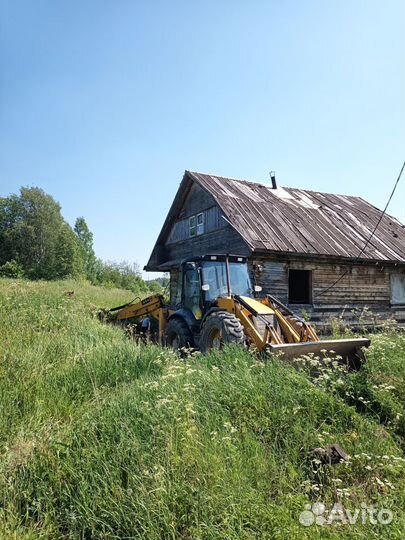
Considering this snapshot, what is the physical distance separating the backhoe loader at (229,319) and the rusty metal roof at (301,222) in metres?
4.22

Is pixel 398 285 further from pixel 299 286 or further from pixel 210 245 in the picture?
pixel 210 245

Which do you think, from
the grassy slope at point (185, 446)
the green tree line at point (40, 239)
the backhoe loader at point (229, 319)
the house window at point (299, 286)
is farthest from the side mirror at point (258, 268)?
the green tree line at point (40, 239)

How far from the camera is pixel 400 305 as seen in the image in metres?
16.1

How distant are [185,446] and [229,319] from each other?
11.1 feet

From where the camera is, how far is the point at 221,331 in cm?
642

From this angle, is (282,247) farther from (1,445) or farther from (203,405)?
(1,445)

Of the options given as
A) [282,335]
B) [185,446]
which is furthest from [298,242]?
[185,446]

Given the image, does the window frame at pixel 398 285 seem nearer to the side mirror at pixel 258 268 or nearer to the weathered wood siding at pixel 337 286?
the weathered wood siding at pixel 337 286

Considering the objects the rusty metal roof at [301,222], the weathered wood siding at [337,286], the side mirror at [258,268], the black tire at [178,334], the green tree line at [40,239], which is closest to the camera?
the black tire at [178,334]

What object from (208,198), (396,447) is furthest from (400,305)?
(396,447)

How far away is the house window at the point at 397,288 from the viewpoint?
52.4 feet

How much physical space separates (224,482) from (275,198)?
15.7m

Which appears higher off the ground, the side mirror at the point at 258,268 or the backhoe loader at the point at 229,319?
the side mirror at the point at 258,268

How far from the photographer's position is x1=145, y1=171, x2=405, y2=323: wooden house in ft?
45.0
